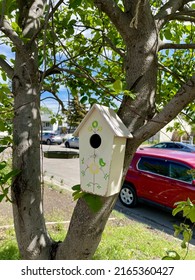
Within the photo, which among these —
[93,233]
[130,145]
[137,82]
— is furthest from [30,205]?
[137,82]

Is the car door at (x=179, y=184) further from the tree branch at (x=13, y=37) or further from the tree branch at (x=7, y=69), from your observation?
the tree branch at (x=13, y=37)

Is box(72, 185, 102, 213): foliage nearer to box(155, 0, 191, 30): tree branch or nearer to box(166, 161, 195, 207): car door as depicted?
box(155, 0, 191, 30): tree branch

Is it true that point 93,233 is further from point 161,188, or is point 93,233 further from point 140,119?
point 161,188

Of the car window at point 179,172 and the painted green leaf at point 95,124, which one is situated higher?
the painted green leaf at point 95,124

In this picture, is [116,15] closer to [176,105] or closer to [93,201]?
[176,105]

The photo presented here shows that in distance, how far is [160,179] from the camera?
5.43 m

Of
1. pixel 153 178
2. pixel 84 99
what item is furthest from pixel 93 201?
pixel 153 178

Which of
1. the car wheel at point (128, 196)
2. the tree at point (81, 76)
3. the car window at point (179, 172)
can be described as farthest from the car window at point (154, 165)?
the tree at point (81, 76)

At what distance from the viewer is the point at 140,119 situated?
1459mm

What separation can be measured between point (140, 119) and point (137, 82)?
211 mm

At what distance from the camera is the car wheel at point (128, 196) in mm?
6000

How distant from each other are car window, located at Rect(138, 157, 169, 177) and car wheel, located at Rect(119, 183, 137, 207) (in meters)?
0.57

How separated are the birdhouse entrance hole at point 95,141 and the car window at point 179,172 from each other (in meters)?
3.99

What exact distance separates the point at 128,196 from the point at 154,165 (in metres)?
1.02
